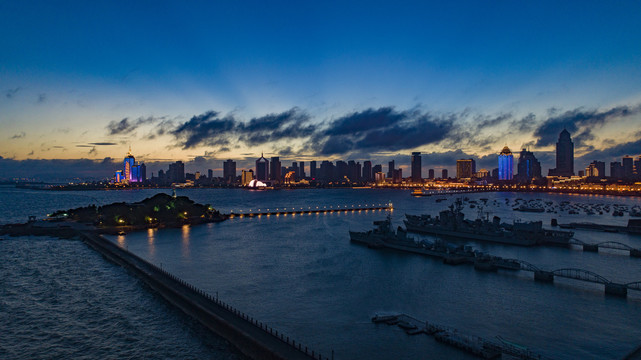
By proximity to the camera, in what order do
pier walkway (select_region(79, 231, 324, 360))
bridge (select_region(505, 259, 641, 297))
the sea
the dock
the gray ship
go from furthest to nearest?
the gray ship < bridge (select_region(505, 259, 641, 297)) < the sea < the dock < pier walkway (select_region(79, 231, 324, 360))

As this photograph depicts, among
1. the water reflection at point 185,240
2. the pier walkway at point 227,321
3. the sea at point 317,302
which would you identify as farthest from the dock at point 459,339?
the water reflection at point 185,240

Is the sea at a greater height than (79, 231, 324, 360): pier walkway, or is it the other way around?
(79, 231, 324, 360): pier walkway

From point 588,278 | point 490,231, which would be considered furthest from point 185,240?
point 588,278

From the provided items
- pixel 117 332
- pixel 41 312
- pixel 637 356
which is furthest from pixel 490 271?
pixel 41 312

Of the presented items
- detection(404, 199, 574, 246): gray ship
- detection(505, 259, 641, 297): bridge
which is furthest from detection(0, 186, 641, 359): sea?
detection(404, 199, 574, 246): gray ship

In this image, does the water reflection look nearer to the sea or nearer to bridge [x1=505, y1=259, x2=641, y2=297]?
the sea

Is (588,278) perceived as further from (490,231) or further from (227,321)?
(227,321)

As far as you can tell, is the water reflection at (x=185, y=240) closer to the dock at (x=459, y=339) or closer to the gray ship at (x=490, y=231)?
the dock at (x=459, y=339)
